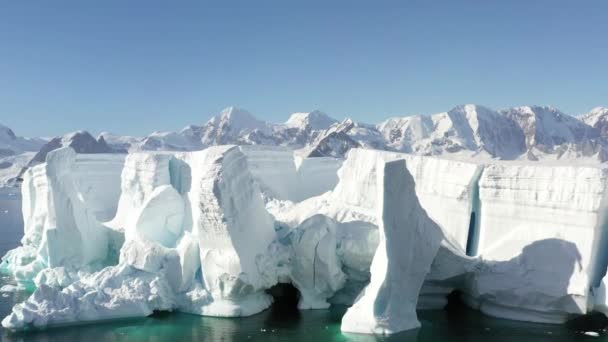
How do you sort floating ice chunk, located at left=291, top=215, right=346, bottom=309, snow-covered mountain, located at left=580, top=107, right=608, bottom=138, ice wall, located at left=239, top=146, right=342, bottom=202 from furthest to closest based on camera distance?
1. snow-covered mountain, located at left=580, top=107, right=608, bottom=138
2. ice wall, located at left=239, top=146, right=342, bottom=202
3. floating ice chunk, located at left=291, top=215, right=346, bottom=309

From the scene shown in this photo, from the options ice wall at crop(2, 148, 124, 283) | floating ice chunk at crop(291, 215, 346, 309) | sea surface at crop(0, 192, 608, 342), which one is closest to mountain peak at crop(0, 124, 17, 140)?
ice wall at crop(2, 148, 124, 283)

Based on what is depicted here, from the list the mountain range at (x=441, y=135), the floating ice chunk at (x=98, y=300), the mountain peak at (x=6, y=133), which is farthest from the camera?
the mountain peak at (x=6, y=133)

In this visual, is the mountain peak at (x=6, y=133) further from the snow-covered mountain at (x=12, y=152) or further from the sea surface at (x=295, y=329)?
the sea surface at (x=295, y=329)

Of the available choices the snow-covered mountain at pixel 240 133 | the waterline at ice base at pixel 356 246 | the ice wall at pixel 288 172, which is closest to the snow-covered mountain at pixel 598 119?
the snow-covered mountain at pixel 240 133

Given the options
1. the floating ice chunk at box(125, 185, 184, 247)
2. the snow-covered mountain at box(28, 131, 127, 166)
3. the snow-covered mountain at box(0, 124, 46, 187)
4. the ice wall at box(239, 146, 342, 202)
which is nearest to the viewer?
the floating ice chunk at box(125, 185, 184, 247)

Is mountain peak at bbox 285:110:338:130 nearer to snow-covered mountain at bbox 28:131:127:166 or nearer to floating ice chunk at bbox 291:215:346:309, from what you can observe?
snow-covered mountain at bbox 28:131:127:166

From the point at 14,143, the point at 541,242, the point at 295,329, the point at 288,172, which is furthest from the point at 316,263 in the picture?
the point at 14,143

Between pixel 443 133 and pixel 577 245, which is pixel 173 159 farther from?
pixel 443 133
